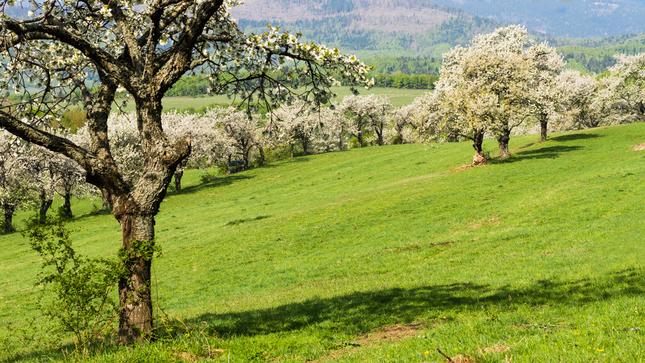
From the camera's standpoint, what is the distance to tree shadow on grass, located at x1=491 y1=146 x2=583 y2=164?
43825 mm

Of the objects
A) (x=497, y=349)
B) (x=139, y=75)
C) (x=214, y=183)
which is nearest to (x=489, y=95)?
(x=497, y=349)

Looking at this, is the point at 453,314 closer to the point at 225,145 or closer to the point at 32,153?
the point at 32,153

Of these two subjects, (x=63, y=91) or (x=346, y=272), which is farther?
(x=346, y=272)

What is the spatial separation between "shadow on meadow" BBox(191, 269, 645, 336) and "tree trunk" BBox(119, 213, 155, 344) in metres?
2.06

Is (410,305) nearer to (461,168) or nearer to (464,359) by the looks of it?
(464,359)

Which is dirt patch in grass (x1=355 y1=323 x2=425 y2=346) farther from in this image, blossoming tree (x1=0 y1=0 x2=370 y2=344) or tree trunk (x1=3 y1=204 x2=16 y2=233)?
tree trunk (x1=3 y1=204 x2=16 y2=233)

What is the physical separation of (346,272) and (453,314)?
922cm

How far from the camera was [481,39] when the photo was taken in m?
57.6

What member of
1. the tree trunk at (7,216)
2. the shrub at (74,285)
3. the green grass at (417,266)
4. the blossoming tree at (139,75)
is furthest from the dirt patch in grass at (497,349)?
the tree trunk at (7,216)

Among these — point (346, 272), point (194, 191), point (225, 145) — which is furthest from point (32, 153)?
point (346, 272)

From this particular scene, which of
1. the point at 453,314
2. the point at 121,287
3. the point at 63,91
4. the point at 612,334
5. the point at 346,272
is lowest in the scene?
the point at 346,272

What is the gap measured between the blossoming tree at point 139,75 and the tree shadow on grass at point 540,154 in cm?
3902

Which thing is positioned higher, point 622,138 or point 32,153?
point 32,153

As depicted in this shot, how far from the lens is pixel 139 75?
352 inches
